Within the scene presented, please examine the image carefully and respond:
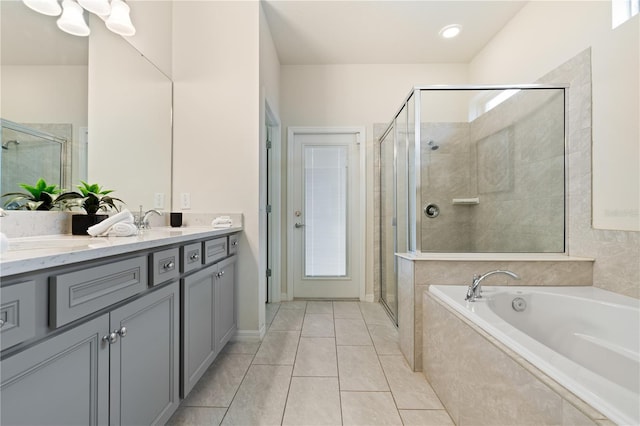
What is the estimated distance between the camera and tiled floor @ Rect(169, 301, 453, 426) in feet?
4.42

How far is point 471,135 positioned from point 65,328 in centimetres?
282

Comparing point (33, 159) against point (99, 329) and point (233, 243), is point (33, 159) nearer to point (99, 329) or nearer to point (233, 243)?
point (99, 329)

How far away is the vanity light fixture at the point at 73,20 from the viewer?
4.38 feet

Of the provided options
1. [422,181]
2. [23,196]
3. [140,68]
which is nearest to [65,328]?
[23,196]

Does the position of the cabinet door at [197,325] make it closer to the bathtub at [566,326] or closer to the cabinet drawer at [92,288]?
the cabinet drawer at [92,288]

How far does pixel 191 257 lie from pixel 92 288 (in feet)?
2.01

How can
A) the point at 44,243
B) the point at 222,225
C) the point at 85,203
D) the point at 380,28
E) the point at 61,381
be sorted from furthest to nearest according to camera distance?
the point at 380,28
the point at 222,225
the point at 85,203
the point at 44,243
the point at 61,381

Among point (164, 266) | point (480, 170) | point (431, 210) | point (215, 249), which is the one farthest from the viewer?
point (480, 170)

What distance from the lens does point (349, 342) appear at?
7.06ft

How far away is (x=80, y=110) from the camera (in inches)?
55.0

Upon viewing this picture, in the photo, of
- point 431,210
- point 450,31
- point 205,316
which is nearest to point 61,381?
point 205,316

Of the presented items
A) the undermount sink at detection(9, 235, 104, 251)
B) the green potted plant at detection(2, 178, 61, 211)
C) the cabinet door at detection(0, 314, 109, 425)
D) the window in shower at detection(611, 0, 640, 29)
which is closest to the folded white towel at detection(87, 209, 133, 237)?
the undermount sink at detection(9, 235, 104, 251)

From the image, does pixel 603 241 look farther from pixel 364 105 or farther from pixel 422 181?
pixel 364 105

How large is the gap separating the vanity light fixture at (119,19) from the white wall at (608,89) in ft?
9.03
